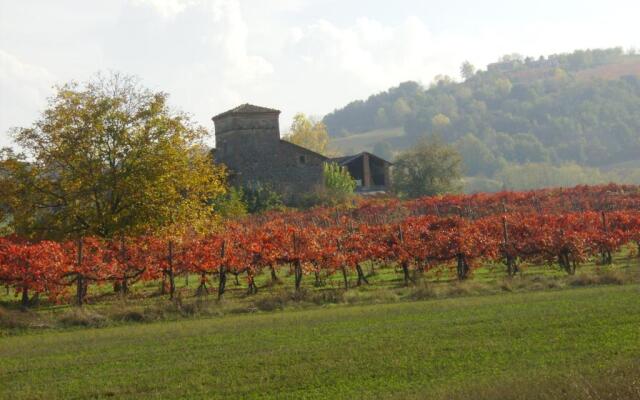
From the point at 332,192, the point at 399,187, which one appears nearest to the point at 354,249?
the point at 332,192

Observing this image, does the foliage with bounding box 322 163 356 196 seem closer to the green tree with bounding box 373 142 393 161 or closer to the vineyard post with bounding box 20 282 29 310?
the vineyard post with bounding box 20 282 29 310

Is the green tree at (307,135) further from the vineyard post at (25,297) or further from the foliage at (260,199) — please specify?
the vineyard post at (25,297)

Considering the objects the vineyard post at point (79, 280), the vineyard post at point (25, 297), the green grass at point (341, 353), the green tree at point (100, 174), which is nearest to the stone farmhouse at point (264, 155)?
the green tree at point (100, 174)

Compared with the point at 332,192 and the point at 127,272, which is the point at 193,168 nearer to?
the point at 127,272

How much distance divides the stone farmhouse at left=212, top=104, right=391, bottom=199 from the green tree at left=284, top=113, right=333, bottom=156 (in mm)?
52826

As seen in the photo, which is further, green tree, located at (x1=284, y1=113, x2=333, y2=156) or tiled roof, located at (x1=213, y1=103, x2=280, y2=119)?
green tree, located at (x1=284, y1=113, x2=333, y2=156)

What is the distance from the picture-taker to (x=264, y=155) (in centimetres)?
6412

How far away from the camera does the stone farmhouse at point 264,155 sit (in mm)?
63719

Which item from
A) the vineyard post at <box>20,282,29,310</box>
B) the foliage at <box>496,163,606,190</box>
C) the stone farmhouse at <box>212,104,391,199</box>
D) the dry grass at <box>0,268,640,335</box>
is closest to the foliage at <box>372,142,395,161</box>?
the foliage at <box>496,163,606,190</box>

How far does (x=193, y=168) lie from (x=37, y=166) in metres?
5.59

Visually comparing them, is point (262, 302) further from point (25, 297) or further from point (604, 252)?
point (604, 252)

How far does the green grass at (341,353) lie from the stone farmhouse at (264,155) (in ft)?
149

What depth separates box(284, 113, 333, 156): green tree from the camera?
4712 inches

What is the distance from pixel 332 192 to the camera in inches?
2483
